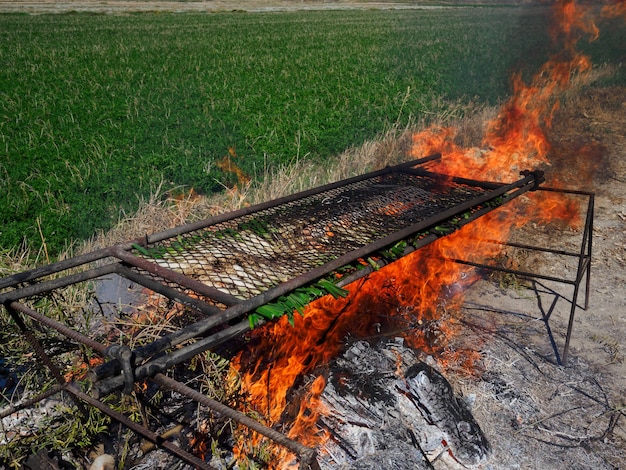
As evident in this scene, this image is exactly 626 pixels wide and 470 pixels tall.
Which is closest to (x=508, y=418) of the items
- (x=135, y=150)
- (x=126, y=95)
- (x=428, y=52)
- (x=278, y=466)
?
(x=278, y=466)

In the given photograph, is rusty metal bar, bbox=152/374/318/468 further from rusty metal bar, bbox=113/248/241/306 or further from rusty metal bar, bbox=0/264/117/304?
rusty metal bar, bbox=0/264/117/304

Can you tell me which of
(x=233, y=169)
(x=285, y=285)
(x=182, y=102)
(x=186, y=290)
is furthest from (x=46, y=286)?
(x=182, y=102)

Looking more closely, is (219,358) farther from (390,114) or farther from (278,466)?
(390,114)

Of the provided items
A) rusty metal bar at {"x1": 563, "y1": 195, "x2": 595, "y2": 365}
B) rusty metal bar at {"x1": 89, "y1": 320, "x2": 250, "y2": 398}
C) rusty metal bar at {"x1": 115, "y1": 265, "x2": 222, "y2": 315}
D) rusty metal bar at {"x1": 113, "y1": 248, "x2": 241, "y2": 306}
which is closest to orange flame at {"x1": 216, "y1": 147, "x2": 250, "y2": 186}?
rusty metal bar at {"x1": 563, "y1": 195, "x2": 595, "y2": 365}

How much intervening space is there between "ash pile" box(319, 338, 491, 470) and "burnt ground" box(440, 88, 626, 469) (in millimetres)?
295

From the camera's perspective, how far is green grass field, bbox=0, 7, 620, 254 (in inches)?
313

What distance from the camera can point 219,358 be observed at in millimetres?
3768

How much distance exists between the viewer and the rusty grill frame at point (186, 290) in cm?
215

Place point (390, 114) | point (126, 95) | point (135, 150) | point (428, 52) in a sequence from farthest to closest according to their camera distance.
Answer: point (428, 52), point (126, 95), point (390, 114), point (135, 150)

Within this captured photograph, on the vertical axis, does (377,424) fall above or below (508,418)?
above

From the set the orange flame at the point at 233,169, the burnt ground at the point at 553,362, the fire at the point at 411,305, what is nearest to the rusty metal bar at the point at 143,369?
the fire at the point at 411,305

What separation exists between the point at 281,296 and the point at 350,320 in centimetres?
190

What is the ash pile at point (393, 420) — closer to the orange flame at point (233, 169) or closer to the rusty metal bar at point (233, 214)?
the rusty metal bar at point (233, 214)

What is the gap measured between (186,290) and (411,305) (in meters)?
2.62
